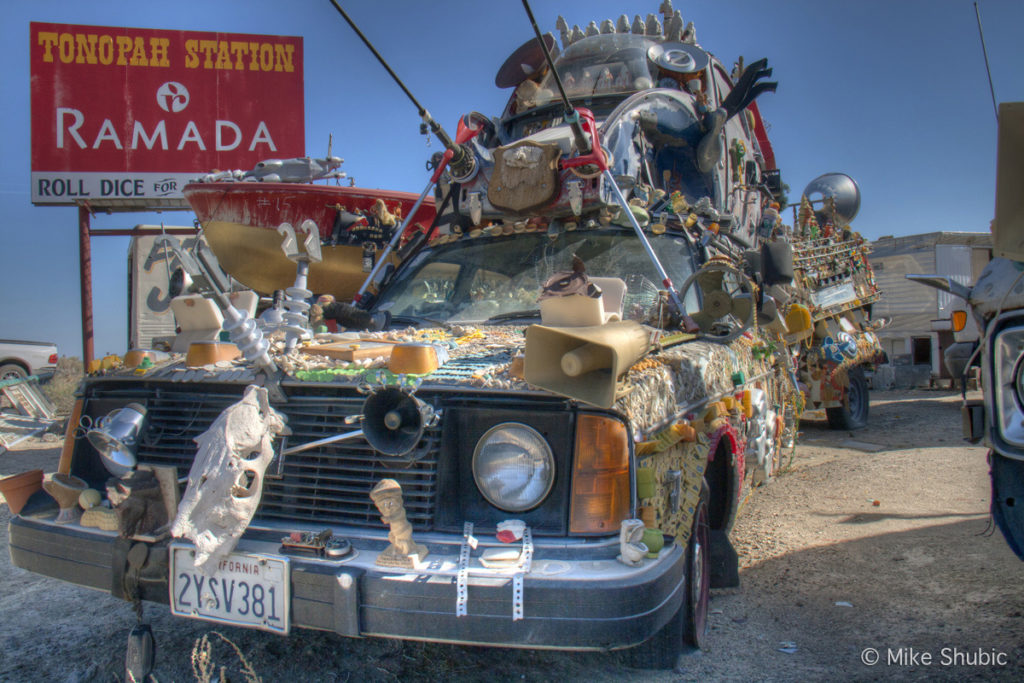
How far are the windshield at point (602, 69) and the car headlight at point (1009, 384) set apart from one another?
12.1ft

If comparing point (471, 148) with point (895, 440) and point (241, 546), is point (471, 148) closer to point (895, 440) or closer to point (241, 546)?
point (241, 546)

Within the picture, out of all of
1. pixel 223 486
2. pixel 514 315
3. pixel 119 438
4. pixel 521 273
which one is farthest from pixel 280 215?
pixel 223 486

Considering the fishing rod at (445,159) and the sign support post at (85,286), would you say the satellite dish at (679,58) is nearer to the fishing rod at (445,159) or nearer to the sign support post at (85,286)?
the fishing rod at (445,159)

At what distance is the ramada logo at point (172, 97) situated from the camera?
11.8m

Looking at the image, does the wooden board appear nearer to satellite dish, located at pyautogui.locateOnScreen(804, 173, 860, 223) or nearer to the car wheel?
satellite dish, located at pyautogui.locateOnScreen(804, 173, 860, 223)

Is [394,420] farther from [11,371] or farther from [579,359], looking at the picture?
[11,371]

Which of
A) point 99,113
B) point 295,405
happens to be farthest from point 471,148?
point 99,113

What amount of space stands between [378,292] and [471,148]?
3.60 ft

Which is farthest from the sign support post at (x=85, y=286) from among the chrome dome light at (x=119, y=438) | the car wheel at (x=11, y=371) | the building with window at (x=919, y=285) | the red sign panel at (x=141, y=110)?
the building with window at (x=919, y=285)

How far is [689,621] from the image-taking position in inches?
104

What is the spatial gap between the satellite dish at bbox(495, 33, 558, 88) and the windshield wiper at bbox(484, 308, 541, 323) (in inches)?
117

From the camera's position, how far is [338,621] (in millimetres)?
2020

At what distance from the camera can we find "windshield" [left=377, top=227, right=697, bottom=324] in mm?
3537

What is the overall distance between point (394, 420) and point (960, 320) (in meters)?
2.54
